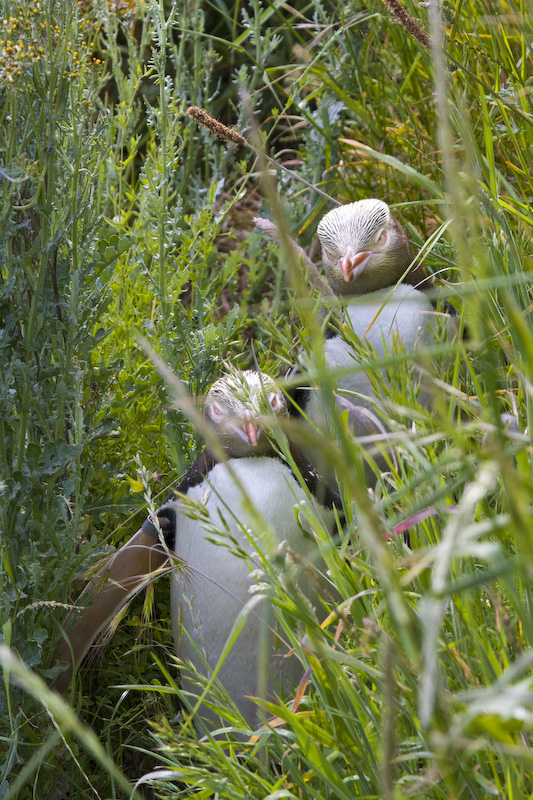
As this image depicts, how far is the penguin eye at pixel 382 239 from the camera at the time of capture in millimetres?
2100

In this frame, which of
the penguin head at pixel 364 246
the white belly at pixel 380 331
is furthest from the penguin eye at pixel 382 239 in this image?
the white belly at pixel 380 331

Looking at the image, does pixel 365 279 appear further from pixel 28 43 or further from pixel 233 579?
pixel 28 43

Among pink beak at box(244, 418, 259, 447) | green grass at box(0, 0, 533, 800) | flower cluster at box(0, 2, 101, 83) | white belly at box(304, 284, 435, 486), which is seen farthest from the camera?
white belly at box(304, 284, 435, 486)

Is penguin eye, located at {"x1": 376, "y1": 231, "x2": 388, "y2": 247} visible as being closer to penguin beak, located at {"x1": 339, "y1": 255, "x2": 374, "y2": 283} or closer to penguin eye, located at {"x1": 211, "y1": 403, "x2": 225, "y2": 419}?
penguin beak, located at {"x1": 339, "y1": 255, "x2": 374, "y2": 283}

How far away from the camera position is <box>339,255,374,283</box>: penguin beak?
6.70 ft

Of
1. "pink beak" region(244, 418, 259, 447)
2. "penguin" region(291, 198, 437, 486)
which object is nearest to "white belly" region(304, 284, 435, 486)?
"penguin" region(291, 198, 437, 486)

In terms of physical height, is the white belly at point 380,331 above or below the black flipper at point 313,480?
above

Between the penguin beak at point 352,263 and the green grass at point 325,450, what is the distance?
18 cm

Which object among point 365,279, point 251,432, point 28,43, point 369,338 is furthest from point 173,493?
point 28,43

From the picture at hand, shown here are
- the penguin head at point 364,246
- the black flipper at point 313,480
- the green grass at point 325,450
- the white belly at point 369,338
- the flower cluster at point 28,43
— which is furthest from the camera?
the penguin head at point 364,246

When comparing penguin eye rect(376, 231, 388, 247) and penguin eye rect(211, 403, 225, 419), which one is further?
penguin eye rect(376, 231, 388, 247)

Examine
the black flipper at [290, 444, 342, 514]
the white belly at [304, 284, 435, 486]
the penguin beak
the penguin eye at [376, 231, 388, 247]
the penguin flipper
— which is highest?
the penguin eye at [376, 231, 388, 247]

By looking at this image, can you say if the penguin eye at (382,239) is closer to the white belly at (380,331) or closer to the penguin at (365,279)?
the penguin at (365,279)

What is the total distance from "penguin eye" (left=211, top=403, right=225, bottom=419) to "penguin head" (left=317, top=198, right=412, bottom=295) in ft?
1.63
